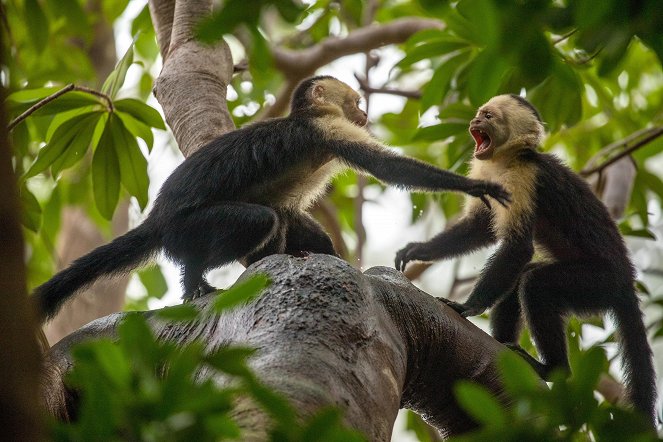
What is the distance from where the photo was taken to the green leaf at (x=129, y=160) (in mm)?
4078

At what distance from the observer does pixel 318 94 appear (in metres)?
4.45

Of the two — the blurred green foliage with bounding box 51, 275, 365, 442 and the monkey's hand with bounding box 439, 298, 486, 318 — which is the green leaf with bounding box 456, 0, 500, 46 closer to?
the blurred green foliage with bounding box 51, 275, 365, 442

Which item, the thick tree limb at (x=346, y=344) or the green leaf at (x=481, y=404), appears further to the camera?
the thick tree limb at (x=346, y=344)

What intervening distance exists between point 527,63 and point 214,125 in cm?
248

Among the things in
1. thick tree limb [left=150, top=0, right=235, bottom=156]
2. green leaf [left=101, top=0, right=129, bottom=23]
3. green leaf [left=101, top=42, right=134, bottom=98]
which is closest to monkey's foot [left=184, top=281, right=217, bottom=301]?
thick tree limb [left=150, top=0, right=235, bottom=156]

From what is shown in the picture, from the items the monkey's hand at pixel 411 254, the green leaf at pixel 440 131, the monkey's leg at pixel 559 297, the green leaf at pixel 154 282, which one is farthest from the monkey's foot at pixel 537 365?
the green leaf at pixel 154 282

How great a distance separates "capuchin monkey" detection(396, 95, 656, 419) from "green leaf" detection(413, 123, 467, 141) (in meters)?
0.32

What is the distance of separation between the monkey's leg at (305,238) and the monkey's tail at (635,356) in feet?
4.58

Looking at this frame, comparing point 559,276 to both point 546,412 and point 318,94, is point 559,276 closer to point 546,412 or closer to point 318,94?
point 318,94

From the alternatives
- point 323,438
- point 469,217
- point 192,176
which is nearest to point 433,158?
point 469,217

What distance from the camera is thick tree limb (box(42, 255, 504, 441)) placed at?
6.19 ft

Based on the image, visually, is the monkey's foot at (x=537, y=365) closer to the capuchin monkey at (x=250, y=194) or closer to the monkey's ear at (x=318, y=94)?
the capuchin monkey at (x=250, y=194)

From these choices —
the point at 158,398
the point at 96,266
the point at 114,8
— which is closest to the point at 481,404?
the point at 158,398

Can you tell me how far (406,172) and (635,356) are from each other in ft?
4.43
